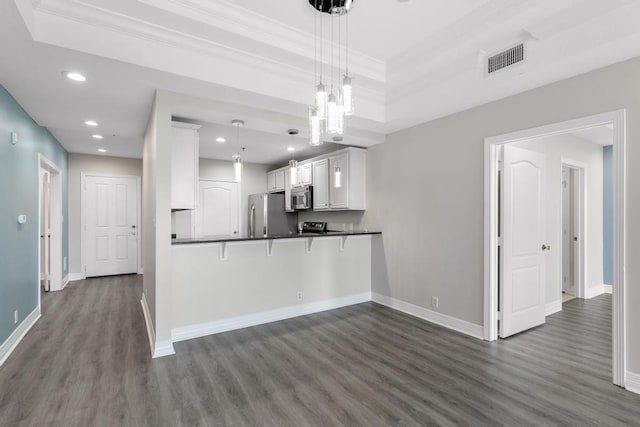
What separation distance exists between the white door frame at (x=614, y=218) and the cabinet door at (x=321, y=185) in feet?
8.51

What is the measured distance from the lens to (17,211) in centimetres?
324

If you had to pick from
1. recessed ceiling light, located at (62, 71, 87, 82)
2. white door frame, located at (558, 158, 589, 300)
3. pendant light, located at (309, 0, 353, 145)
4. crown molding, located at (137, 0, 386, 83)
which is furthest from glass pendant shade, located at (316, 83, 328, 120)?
white door frame, located at (558, 158, 589, 300)

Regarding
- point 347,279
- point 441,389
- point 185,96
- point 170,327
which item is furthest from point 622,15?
point 170,327

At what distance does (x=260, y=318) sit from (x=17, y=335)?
2463 millimetres

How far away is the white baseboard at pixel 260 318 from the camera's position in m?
3.32

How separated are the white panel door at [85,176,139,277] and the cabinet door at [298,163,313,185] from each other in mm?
3745

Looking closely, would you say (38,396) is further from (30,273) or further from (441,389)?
(441,389)

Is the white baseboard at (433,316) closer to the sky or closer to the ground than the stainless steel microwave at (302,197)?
closer to the ground

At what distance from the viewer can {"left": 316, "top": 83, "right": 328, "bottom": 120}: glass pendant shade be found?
2.02 metres

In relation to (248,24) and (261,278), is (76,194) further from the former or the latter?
(248,24)

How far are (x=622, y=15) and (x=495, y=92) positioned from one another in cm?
100

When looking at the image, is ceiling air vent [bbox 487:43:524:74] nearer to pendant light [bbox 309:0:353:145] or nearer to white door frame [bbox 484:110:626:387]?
white door frame [bbox 484:110:626:387]

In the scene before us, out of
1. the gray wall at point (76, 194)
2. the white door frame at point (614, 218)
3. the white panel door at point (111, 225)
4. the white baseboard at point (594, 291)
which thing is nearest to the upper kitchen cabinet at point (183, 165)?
the white door frame at point (614, 218)

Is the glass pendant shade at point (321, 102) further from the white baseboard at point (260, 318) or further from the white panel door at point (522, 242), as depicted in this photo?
the white baseboard at point (260, 318)
